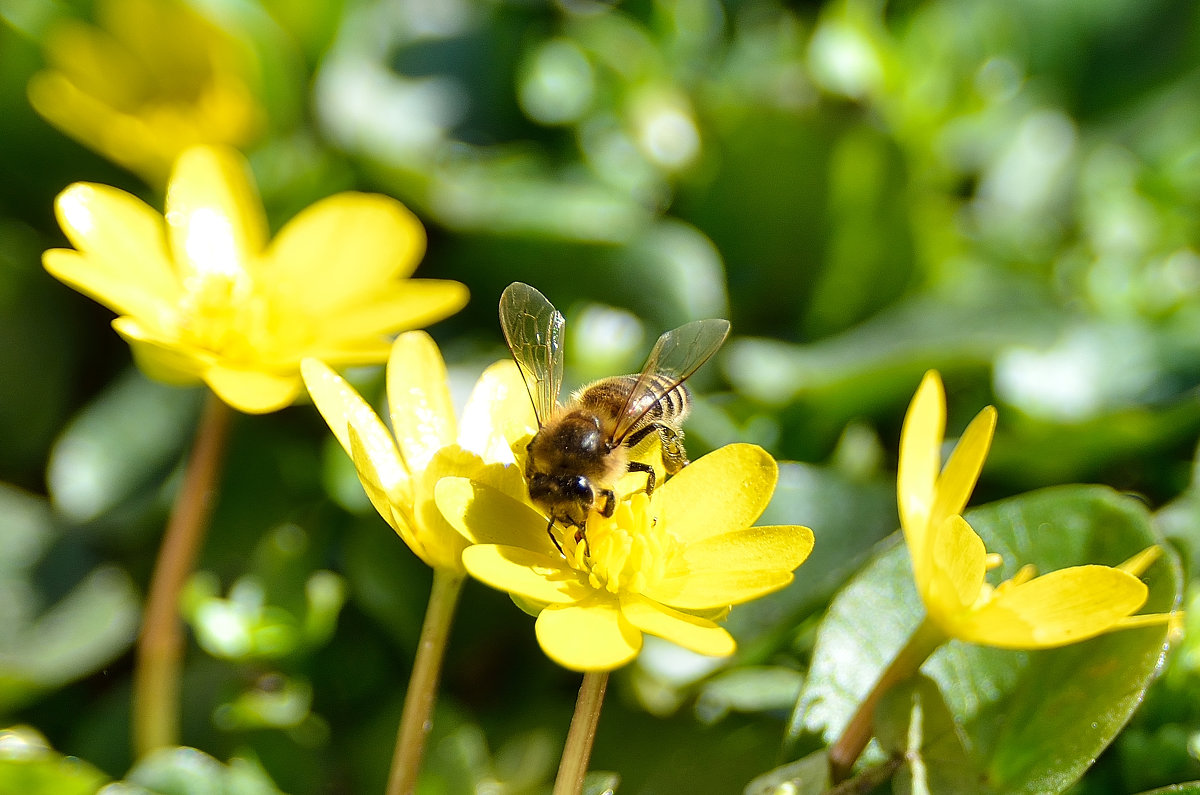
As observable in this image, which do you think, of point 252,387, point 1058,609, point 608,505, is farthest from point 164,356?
point 1058,609

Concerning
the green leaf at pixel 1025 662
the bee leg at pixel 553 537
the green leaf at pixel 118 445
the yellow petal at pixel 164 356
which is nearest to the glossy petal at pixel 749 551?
the bee leg at pixel 553 537

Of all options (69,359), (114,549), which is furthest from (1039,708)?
(69,359)

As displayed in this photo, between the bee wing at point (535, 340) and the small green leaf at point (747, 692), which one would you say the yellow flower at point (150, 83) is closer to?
the bee wing at point (535, 340)

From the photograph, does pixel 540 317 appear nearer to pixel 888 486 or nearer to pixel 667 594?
pixel 667 594

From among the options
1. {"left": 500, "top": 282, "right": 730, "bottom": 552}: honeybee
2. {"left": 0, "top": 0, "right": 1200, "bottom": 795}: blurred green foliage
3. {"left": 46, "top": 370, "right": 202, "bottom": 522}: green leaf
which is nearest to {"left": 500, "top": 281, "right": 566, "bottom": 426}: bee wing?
{"left": 500, "top": 282, "right": 730, "bottom": 552}: honeybee

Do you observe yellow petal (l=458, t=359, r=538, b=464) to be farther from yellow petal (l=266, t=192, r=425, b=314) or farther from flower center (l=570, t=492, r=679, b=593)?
yellow petal (l=266, t=192, r=425, b=314)
